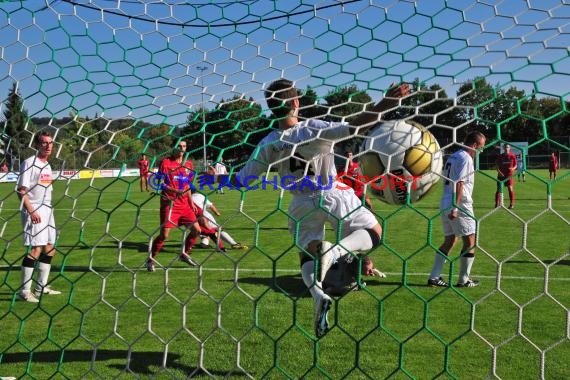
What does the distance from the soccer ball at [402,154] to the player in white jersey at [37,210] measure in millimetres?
2020

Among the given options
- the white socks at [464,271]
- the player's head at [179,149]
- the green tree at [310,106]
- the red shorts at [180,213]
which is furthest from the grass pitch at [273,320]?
the green tree at [310,106]

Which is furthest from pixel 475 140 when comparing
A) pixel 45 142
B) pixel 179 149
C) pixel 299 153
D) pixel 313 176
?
pixel 45 142

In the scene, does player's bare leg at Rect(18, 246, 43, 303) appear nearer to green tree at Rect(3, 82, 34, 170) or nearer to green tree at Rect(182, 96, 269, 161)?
green tree at Rect(3, 82, 34, 170)

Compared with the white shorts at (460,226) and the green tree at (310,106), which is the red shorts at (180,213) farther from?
the white shorts at (460,226)

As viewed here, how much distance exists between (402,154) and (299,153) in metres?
0.75

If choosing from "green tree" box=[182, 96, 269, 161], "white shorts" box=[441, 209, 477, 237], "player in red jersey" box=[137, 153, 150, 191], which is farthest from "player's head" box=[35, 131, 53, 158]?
"white shorts" box=[441, 209, 477, 237]

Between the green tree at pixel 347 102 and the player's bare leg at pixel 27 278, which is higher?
the green tree at pixel 347 102

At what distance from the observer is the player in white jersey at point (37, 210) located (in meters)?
3.60

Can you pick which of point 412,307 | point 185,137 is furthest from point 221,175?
point 412,307

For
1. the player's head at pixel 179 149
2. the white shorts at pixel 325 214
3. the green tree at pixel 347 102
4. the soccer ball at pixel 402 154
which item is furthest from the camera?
the white shorts at pixel 325 214

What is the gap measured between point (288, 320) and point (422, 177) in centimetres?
224

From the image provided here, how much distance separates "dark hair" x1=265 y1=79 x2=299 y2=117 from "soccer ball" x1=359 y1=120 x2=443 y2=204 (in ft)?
2.30

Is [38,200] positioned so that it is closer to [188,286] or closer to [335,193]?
[188,286]

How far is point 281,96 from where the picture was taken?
11.8 ft
